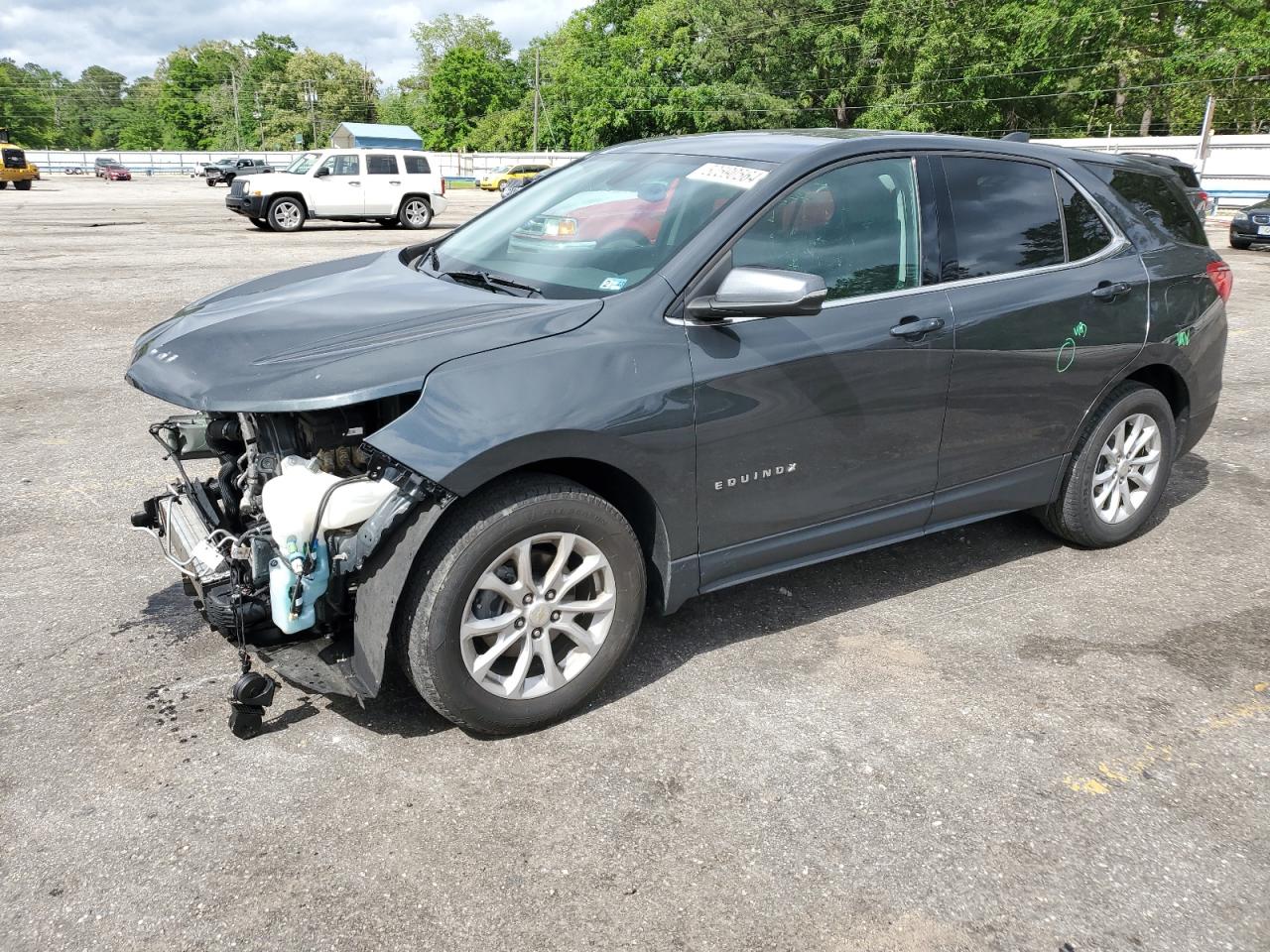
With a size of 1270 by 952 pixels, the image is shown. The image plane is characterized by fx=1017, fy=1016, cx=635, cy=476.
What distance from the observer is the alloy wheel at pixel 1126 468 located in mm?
4621

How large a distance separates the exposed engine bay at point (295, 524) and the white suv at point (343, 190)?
20.3 metres

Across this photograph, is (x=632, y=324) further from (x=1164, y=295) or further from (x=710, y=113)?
(x=710, y=113)

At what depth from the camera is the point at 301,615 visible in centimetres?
291

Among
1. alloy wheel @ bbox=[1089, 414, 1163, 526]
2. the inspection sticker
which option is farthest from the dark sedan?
the inspection sticker

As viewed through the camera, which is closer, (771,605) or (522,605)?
(522,605)

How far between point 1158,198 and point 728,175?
8.15 feet

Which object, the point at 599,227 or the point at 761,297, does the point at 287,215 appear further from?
the point at 761,297

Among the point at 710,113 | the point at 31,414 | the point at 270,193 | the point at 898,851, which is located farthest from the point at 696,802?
the point at 710,113

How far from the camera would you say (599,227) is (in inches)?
146

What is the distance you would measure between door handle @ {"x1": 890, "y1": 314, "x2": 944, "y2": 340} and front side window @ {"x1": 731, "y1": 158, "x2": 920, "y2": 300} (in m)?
0.14

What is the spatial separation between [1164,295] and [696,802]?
3299 mm

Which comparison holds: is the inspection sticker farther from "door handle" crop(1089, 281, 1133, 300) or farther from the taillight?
the taillight

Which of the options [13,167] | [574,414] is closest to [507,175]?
[13,167]

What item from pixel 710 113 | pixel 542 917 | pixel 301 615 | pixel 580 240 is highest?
pixel 710 113
